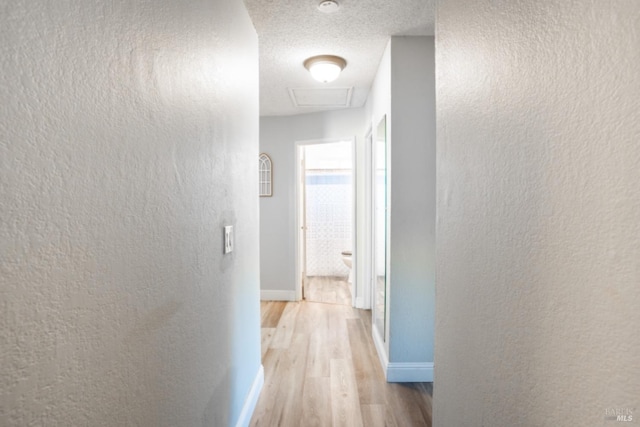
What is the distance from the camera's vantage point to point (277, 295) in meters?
4.58

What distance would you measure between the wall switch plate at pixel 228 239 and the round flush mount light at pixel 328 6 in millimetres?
1334

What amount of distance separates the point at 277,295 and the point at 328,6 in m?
3.42

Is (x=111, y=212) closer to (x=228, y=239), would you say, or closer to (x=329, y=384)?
(x=228, y=239)

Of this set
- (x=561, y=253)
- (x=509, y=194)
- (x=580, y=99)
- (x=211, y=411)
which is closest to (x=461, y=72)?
(x=509, y=194)

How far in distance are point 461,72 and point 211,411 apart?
159 centimetres

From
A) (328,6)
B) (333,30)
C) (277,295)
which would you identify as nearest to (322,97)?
(333,30)

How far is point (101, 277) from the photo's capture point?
75 cm

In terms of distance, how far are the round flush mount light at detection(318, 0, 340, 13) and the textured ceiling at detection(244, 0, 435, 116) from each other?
1.1 inches

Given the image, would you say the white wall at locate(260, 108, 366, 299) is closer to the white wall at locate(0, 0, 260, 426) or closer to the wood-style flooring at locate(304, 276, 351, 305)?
the wood-style flooring at locate(304, 276, 351, 305)

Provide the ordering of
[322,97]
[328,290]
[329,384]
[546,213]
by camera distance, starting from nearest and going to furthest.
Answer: [546,213] → [329,384] → [322,97] → [328,290]

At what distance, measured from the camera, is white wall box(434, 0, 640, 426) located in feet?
1.77

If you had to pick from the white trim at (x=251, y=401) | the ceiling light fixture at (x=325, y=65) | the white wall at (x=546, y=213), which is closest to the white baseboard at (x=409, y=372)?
the white trim at (x=251, y=401)

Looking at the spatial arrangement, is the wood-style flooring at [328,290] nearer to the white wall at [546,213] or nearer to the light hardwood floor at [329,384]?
the light hardwood floor at [329,384]

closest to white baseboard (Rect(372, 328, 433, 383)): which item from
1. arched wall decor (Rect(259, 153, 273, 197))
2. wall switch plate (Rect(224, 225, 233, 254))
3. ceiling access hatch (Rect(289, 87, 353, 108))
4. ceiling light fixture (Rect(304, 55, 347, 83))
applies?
wall switch plate (Rect(224, 225, 233, 254))
